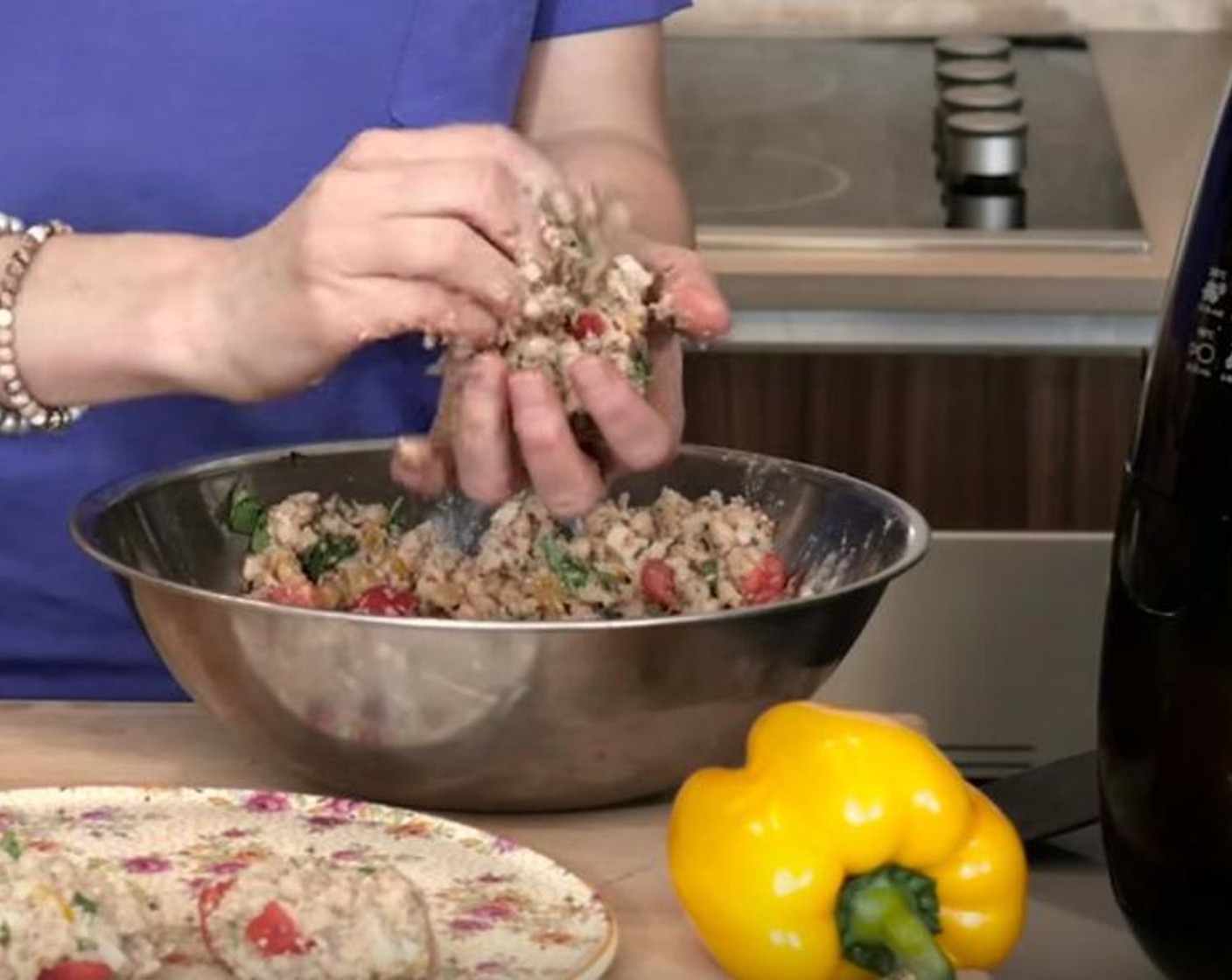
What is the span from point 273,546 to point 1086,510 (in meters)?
1.02

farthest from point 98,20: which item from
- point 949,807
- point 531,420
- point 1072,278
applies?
point 1072,278

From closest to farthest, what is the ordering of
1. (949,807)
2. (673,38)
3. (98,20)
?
1. (949,807)
2. (98,20)
3. (673,38)

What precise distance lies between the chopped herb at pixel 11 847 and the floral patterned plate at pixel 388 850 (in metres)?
0.07

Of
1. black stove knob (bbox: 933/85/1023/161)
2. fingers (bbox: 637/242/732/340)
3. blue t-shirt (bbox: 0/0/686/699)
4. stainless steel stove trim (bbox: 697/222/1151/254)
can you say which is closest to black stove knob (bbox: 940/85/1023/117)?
black stove knob (bbox: 933/85/1023/161)

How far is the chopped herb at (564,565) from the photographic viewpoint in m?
1.35

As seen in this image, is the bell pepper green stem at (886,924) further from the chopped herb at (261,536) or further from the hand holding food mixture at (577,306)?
the chopped herb at (261,536)

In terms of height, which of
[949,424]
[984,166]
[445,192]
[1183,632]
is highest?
[445,192]

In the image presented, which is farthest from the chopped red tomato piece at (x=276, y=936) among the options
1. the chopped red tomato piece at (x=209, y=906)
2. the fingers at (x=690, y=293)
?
the fingers at (x=690, y=293)

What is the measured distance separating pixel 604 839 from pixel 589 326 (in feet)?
0.75

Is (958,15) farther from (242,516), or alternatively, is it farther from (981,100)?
(242,516)

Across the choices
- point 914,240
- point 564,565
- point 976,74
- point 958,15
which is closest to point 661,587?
point 564,565

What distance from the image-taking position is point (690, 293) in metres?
1.31

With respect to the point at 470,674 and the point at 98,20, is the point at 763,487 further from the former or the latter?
the point at 98,20

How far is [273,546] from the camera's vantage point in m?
1.38
